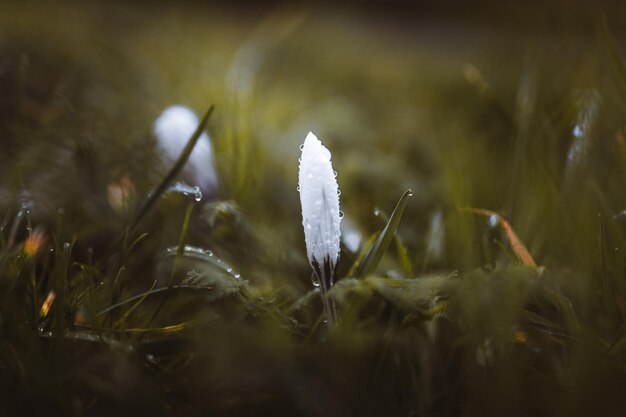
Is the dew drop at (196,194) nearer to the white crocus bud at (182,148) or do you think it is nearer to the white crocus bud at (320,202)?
the white crocus bud at (182,148)

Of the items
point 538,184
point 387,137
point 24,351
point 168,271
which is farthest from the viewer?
point 387,137

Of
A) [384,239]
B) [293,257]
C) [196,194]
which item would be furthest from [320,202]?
[196,194]

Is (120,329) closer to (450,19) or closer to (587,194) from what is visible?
(587,194)

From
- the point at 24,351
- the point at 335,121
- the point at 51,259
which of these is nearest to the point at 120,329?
the point at 24,351

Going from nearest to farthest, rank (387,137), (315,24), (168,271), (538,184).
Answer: (168,271), (538,184), (387,137), (315,24)

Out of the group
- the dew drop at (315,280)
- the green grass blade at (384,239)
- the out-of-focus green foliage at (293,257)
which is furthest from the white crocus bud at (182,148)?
the green grass blade at (384,239)

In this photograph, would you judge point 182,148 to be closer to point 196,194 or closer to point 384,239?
point 196,194
